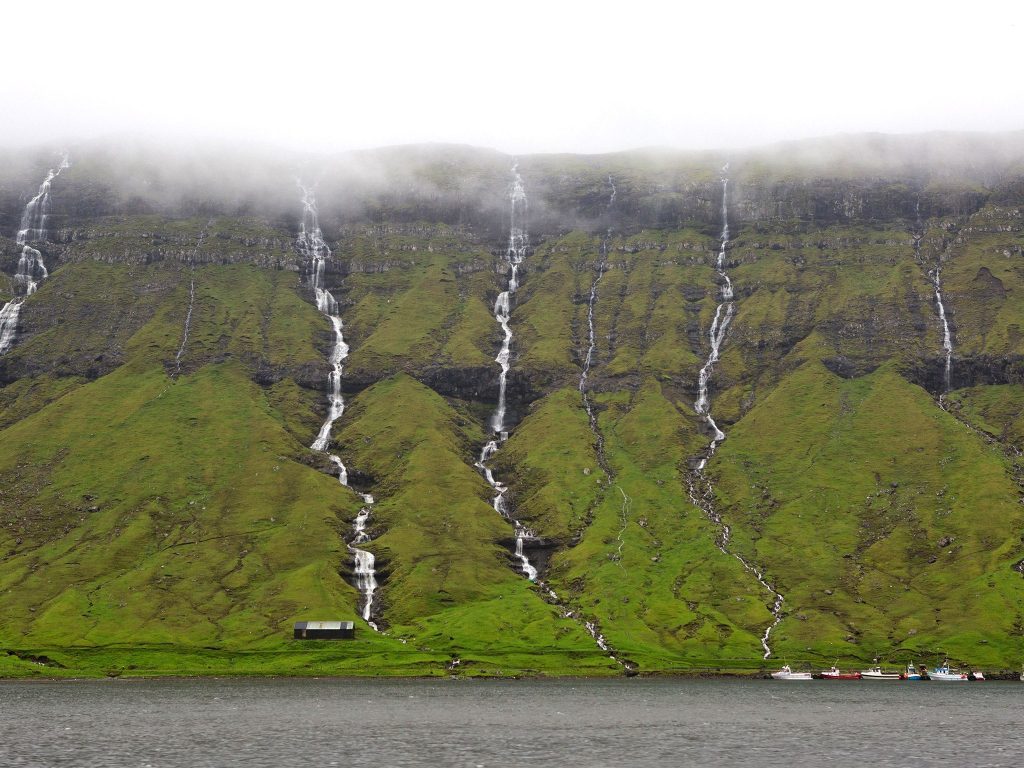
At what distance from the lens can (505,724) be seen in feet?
411

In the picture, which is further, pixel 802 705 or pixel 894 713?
pixel 802 705

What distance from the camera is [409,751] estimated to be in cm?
10012

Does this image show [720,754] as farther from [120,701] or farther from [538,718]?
[120,701]

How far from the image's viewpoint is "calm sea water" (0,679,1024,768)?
96.6 m

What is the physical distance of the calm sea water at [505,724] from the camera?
96562 millimetres

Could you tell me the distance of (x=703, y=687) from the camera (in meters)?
186

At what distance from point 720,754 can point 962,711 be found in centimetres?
6498

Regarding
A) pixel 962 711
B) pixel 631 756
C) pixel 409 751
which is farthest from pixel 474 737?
pixel 962 711

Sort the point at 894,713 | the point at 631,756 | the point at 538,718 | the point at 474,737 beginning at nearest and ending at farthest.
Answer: the point at 631,756 → the point at 474,737 → the point at 538,718 → the point at 894,713

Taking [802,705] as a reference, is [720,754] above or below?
above

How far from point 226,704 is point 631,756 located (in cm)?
7649

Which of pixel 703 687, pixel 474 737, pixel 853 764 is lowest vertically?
pixel 703 687

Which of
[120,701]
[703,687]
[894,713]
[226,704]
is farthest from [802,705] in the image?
[120,701]


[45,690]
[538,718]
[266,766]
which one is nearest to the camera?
[266,766]
